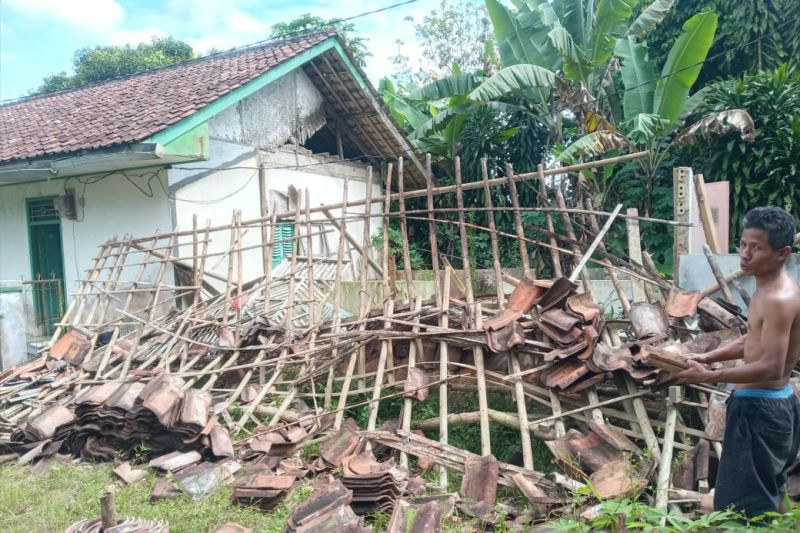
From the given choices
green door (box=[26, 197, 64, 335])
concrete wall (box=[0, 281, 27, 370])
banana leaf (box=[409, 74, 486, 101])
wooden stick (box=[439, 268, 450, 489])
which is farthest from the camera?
banana leaf (box=[409, 74, 486, 101])

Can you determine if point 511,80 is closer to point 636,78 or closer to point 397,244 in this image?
point 636,78

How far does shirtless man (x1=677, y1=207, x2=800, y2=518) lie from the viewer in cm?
248

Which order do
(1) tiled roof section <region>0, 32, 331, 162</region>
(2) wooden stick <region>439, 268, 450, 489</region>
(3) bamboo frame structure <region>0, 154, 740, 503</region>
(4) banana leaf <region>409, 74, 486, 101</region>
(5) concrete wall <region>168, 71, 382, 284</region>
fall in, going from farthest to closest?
Answer: (4) banana leaf <region>409, 74, 486, 101</region> → (5) concrete wall <region>168, 71, 382, 284</region> → (1) tiled roof section <region>0, 32, 331, 162</region> → (3) bamboo frame structure <region>0, 154, 740, 503</region> → (2) wooden stick <region>439, 268, 450, 489</region>

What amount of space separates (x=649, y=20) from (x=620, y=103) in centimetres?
165

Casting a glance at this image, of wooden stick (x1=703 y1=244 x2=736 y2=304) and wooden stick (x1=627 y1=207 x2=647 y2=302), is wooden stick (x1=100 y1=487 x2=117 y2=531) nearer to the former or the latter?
wooden stick (x1=627 y1=207 x2=647 y2=302)

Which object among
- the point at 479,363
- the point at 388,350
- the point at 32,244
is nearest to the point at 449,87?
the point at 388,350

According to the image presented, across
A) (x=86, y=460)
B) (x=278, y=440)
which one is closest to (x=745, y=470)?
(x=278, y=440)

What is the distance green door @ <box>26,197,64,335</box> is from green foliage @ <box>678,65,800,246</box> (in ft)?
36.4

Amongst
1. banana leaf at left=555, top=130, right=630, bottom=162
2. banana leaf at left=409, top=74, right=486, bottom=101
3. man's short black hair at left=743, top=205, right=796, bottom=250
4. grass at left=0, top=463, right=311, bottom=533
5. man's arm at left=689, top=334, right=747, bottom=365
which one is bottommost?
grass at left=0, top=463, right=311, bottom=533

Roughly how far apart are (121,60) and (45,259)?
15.0 meters

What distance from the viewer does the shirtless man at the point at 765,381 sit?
2479 millimetres

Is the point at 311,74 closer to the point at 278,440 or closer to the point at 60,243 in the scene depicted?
the point at 60,243

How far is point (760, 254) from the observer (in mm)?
2541

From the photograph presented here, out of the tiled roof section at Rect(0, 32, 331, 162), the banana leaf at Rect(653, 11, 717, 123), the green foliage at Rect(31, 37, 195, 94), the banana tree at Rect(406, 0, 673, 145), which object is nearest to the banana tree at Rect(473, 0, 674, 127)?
the banana tree at Rect(406, 0, 673, 145)
